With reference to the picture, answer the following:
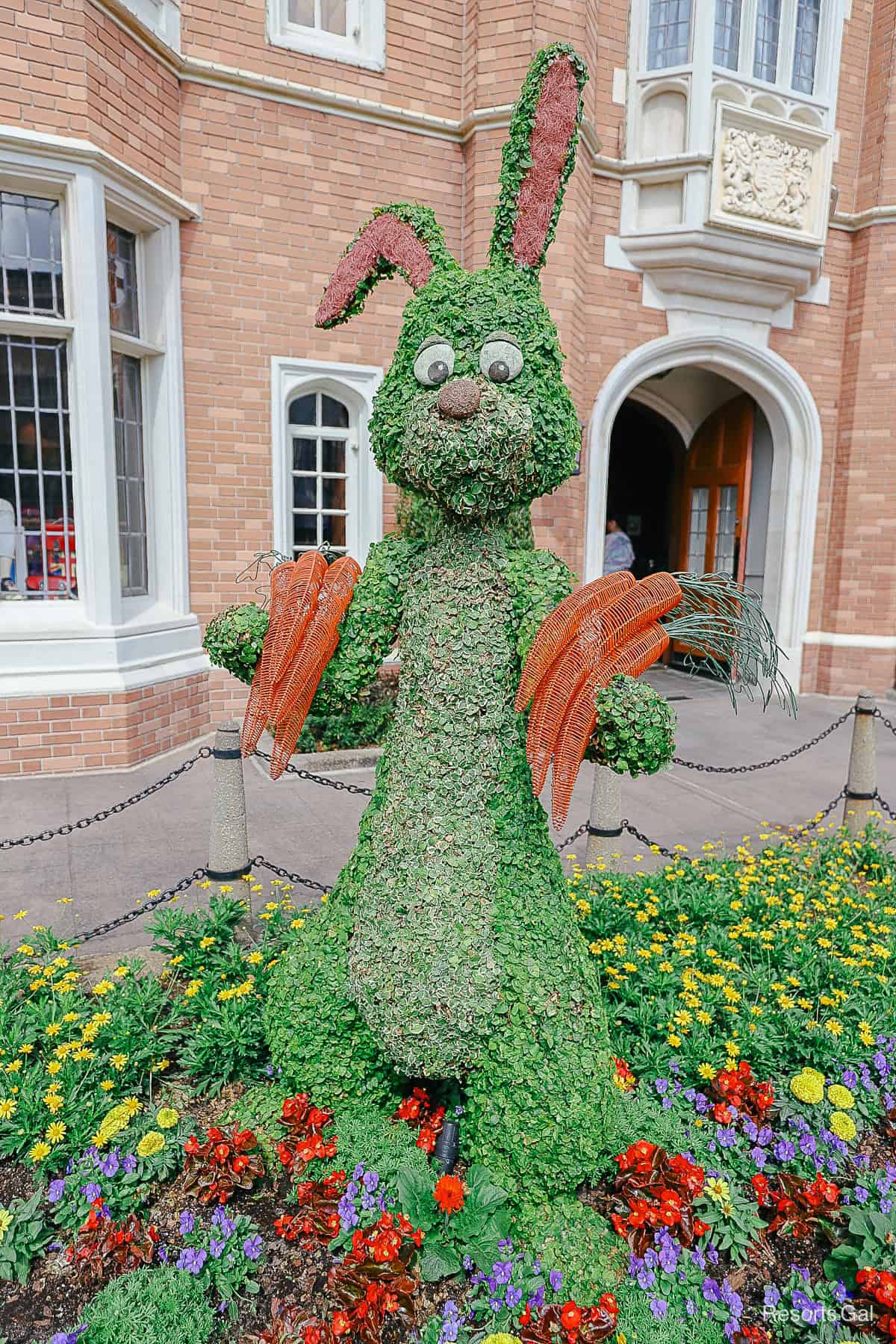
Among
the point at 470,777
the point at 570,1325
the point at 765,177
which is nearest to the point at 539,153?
the point at 470,777

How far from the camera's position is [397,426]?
2170mm

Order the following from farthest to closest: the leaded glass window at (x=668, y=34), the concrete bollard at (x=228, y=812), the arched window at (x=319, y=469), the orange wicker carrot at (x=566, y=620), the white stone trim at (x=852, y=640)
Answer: the white stone trim at (x=852, y=640) < the leaded glass window at (x=668, y=34) < the arched window at (x=319, y=469) < the concrete bollard at (x=228, y=812) < the orange wicker carrot at (x=566, y=620)

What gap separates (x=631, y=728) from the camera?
1.91 m

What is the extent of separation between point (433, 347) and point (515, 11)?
21.9 feet

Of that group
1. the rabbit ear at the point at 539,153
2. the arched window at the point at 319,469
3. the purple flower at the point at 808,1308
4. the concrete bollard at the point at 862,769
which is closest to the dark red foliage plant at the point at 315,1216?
the purple flower at the point at 808,1308

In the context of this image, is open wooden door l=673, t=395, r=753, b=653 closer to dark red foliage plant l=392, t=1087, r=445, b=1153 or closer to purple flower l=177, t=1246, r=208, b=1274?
dark red foliage plant l=392, t=1087, r=445, b=1153

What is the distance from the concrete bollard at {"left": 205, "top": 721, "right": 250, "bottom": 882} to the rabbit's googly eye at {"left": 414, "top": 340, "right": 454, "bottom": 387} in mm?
1814

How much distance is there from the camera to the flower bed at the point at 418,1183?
1.90 m

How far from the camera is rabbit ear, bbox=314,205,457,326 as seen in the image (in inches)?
92.0

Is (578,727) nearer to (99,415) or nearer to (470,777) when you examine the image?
(470,777)

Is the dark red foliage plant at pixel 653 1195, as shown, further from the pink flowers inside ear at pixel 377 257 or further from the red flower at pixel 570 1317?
the pink flowers inside ear at pixel 377 257

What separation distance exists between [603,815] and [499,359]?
2681 millimetres

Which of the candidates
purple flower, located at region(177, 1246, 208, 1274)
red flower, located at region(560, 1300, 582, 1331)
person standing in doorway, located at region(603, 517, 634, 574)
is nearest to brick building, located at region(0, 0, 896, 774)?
person standing in doorway, located at region(603, 517, 634, 574)

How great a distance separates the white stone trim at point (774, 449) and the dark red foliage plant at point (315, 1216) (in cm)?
676
